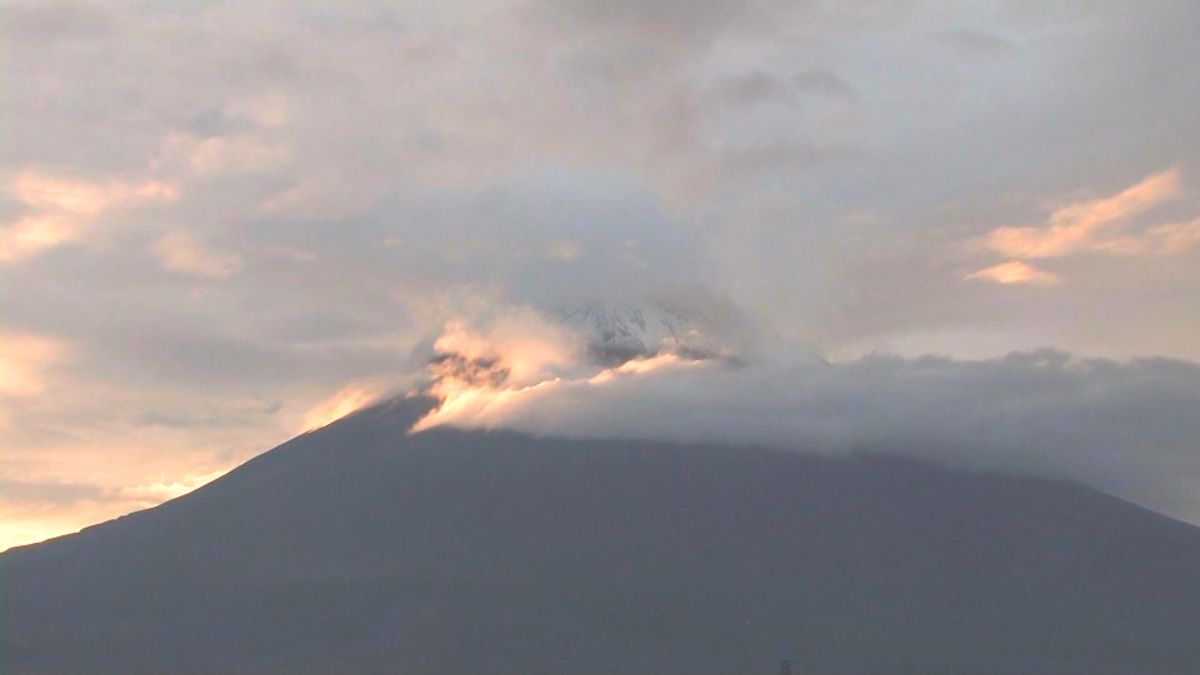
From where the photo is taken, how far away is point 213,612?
4934 inches

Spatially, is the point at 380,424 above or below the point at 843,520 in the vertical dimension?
above

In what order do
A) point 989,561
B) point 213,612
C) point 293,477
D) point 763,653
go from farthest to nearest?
point 293,477, point 989,561, point 213,612, point 763,653

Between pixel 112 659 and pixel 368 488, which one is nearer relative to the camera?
pixel 112 659

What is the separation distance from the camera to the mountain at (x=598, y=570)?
119 m

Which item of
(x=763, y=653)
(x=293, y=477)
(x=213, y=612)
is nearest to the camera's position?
(x=763, y=653)

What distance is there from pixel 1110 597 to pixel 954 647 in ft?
59.4

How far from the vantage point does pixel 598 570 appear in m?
131

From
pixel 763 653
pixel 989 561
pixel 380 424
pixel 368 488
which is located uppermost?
pixel 380 424

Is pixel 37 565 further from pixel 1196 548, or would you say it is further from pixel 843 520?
pixel 1196 548

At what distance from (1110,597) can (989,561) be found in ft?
34.5

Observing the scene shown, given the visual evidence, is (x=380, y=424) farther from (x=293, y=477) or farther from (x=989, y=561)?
(x=989, y=561)

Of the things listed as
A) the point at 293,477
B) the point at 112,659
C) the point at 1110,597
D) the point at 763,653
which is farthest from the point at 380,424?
the point at 1110,597

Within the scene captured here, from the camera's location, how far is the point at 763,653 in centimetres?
11725

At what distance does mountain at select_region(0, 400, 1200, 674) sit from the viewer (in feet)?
389
